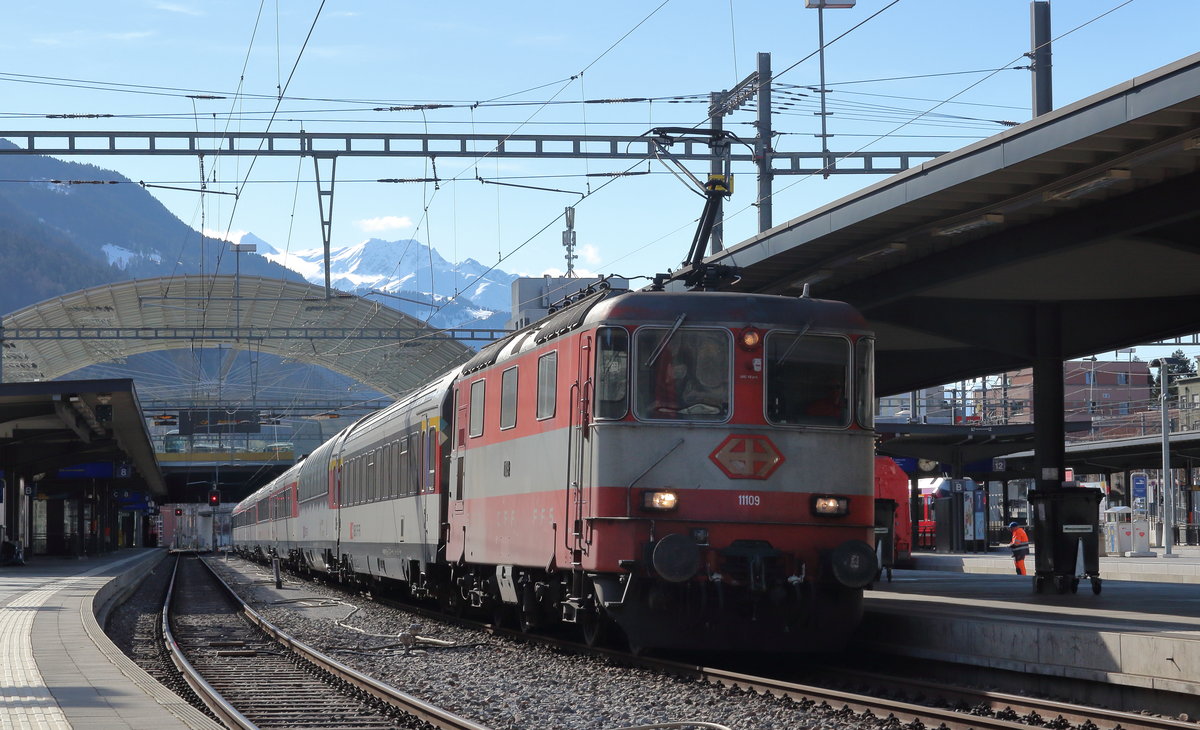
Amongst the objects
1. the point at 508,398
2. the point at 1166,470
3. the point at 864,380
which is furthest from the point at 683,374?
the point at 1166,470

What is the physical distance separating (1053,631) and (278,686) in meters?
6.96

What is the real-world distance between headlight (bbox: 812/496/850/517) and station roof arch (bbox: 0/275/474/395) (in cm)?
4421

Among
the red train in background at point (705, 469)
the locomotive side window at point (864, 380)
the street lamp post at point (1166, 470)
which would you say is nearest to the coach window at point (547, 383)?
the red train in background at point (705, 469)

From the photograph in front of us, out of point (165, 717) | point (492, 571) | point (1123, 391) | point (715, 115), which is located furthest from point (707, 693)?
point (1123, 391)

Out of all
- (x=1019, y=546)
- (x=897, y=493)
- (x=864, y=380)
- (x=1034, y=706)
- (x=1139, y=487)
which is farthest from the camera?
(x=1139, y=487)

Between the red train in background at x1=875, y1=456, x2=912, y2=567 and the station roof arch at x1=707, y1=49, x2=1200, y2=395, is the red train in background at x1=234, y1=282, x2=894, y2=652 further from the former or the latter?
the red train in background at x1=875, y1=456, x2=912, y2=567

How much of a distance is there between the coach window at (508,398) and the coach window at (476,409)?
88 cm

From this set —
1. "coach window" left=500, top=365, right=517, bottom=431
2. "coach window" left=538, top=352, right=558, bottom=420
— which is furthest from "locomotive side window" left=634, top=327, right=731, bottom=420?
"coach window" left=500, top=365, right=517, bottom=431

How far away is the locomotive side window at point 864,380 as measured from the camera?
12828 millimetres

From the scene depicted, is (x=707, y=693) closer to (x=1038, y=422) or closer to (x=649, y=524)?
(x=649, y=524)

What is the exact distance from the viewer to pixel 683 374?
41.0 ft

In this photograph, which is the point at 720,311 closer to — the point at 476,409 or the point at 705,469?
the point at 705,469

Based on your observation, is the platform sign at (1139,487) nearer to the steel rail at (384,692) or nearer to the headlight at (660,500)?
the steel rail at (384,692)

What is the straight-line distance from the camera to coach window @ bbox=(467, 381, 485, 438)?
16.4 meters
